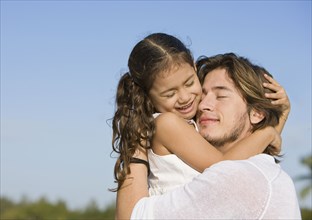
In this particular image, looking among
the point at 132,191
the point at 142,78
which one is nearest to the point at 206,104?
the point at 142,78

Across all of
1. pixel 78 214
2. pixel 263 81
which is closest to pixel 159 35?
pixel 263 81

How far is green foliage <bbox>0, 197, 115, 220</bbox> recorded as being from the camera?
20406 mm

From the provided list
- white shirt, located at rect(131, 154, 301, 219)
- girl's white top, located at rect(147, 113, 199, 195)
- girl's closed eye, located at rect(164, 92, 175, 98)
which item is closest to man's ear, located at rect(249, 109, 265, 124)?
girl's closed eye, located at rect(164, 92, 175, 98)

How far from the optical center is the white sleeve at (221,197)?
3.53 metres

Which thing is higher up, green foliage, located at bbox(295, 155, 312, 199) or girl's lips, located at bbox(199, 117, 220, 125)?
green foliage, located at bbox(295, 155, 312, 199)

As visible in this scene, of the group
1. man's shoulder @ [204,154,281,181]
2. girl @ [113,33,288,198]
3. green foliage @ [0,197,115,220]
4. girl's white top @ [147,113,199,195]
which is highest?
green foliage @ [0,197,115,220]

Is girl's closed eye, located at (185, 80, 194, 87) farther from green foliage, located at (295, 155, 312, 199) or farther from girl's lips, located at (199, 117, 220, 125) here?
green foliage, located at (295, 155, 312, 199)

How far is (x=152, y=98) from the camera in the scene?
4.99 meters

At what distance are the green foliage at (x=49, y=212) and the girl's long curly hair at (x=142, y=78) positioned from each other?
15.3 meters

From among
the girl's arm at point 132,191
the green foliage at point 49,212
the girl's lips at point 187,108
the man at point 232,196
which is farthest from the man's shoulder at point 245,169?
the green foliage at point 49,212

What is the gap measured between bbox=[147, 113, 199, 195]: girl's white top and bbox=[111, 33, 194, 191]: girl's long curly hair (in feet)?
0.96

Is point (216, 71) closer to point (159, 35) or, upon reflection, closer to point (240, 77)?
point (240, 77)

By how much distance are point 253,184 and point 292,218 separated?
0.32 metres

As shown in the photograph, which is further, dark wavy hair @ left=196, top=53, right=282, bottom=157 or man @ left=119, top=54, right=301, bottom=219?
dark wavy hair @ left=196, top=53, right=282, bottom=157
